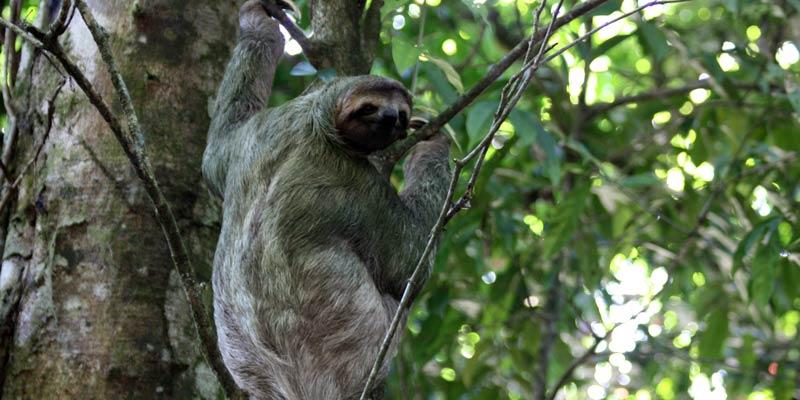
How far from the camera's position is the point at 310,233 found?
488cm

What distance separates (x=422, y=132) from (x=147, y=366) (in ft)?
5.99

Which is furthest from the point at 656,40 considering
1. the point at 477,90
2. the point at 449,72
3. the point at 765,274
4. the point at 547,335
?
the point at 547,335

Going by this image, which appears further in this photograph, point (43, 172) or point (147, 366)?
point (43, 172)

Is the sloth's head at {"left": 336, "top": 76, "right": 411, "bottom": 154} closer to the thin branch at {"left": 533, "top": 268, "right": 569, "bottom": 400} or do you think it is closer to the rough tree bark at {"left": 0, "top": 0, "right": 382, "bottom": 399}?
the rough tree bark at {"left": 0, "top": 0, "right": 382, "bottom": 399}

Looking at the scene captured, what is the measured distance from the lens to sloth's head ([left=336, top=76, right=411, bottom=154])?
5.00m

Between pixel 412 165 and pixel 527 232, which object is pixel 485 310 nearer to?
pixel 527 232

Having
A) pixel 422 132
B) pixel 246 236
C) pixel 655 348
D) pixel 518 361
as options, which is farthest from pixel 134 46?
pixel 655 348

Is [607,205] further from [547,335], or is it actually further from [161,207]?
[161,207]

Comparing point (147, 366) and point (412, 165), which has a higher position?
point (147, 366)

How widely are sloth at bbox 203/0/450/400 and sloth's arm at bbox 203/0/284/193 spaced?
1 centimetres

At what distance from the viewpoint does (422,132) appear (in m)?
4.82

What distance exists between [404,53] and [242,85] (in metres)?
0.99

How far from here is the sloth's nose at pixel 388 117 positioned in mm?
4972

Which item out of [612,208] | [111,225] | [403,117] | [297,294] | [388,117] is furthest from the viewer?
[612,208]
